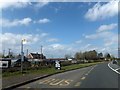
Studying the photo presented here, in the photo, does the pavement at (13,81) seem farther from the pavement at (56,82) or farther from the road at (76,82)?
the road at (76,82)

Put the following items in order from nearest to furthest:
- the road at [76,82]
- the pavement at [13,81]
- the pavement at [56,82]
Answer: the pavement at [13,81], the pavement at [56,82], the road at [76,82]

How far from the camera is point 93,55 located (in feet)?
602

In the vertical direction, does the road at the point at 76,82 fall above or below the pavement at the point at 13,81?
below

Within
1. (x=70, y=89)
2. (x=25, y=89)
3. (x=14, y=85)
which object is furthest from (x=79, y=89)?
(x=14, y=85)

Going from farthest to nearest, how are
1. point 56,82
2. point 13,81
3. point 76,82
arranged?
point 56,82 < point 76,82 < point 13,81

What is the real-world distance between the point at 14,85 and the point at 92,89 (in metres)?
4.47

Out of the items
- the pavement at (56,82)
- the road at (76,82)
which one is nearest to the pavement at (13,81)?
the pavement at (56,82)

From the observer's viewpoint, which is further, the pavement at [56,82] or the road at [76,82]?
the road at [76,82]

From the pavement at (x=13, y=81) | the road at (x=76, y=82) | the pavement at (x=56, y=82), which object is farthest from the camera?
the road at (x=76, y=82)

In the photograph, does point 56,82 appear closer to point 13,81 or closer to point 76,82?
point 76,82

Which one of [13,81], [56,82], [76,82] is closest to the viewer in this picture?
[13,81]

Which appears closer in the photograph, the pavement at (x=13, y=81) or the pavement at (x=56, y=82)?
the pavement at (x=13, y=81)

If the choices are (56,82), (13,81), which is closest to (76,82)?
(56,82)

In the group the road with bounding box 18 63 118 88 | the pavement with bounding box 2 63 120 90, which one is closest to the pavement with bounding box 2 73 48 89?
the pavement with bounding box 2 63 120 90
